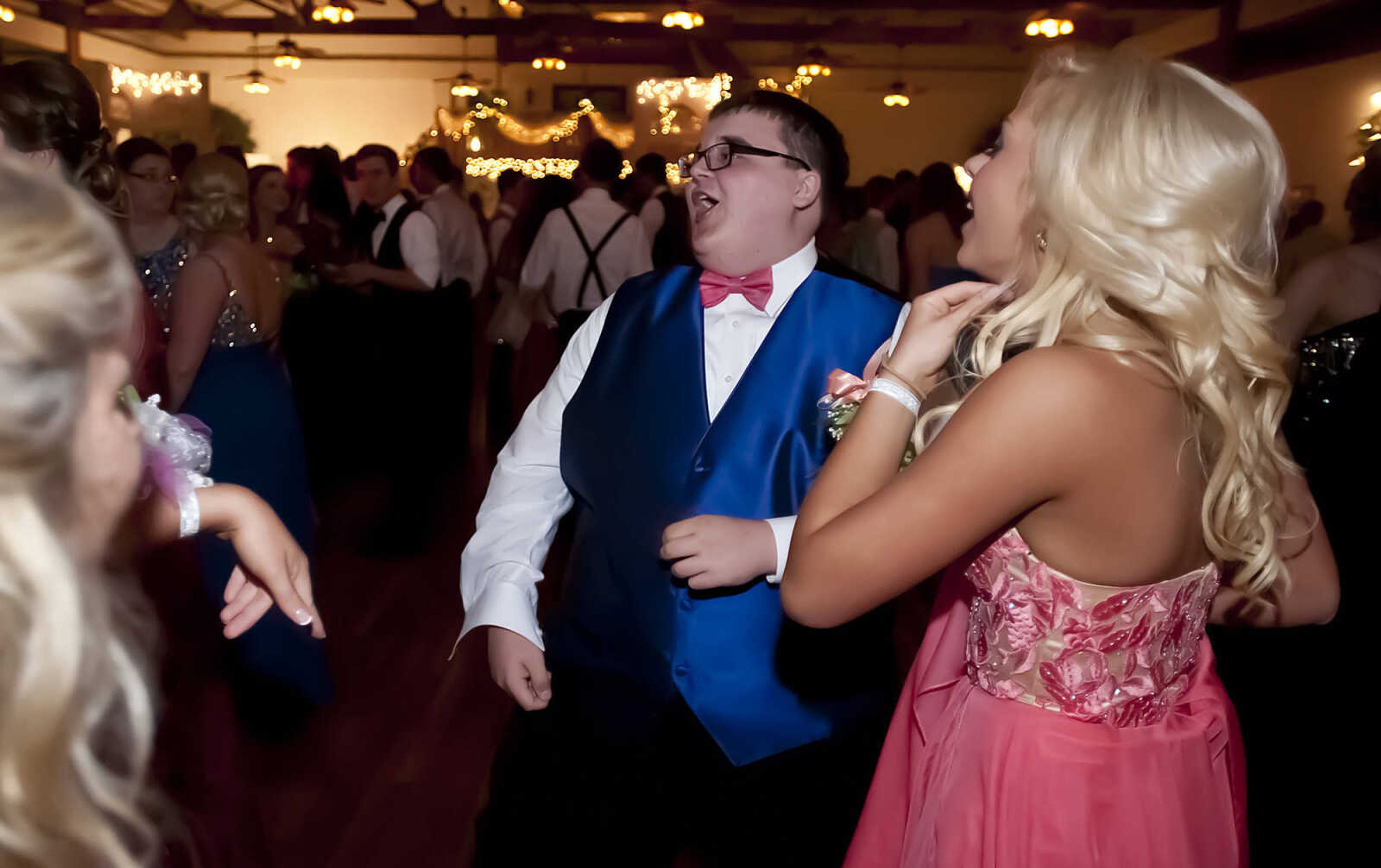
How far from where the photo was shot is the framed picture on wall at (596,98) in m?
15.1

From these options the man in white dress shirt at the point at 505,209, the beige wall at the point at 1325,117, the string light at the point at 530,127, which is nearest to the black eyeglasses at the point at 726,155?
the man in white dress shirt at the point at 505,209

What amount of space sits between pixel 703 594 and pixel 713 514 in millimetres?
110

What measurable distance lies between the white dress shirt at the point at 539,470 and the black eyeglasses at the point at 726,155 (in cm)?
14

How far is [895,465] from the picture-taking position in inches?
48.1

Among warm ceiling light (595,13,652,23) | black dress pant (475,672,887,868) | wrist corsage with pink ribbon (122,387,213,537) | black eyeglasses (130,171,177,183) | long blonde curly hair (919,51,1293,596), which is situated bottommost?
black dress pant (475,672,887,868)

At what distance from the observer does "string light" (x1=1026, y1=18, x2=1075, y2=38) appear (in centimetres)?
1028

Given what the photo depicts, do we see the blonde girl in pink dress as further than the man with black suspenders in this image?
No

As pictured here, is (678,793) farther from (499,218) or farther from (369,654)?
(499,218)

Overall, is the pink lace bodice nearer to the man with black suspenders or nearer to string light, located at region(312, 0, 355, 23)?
the man with black suspenders

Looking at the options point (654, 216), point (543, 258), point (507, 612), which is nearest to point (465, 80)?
point (654, 216)

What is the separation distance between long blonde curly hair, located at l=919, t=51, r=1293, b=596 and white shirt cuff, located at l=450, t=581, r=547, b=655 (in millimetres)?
778

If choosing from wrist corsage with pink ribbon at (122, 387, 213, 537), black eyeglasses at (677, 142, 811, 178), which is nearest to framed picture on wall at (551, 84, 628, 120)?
black eyeglasses at (677, 142, 811, 178)

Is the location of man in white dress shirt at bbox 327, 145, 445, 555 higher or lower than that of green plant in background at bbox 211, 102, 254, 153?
lower

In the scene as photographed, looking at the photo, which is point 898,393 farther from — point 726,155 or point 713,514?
point 726,155
